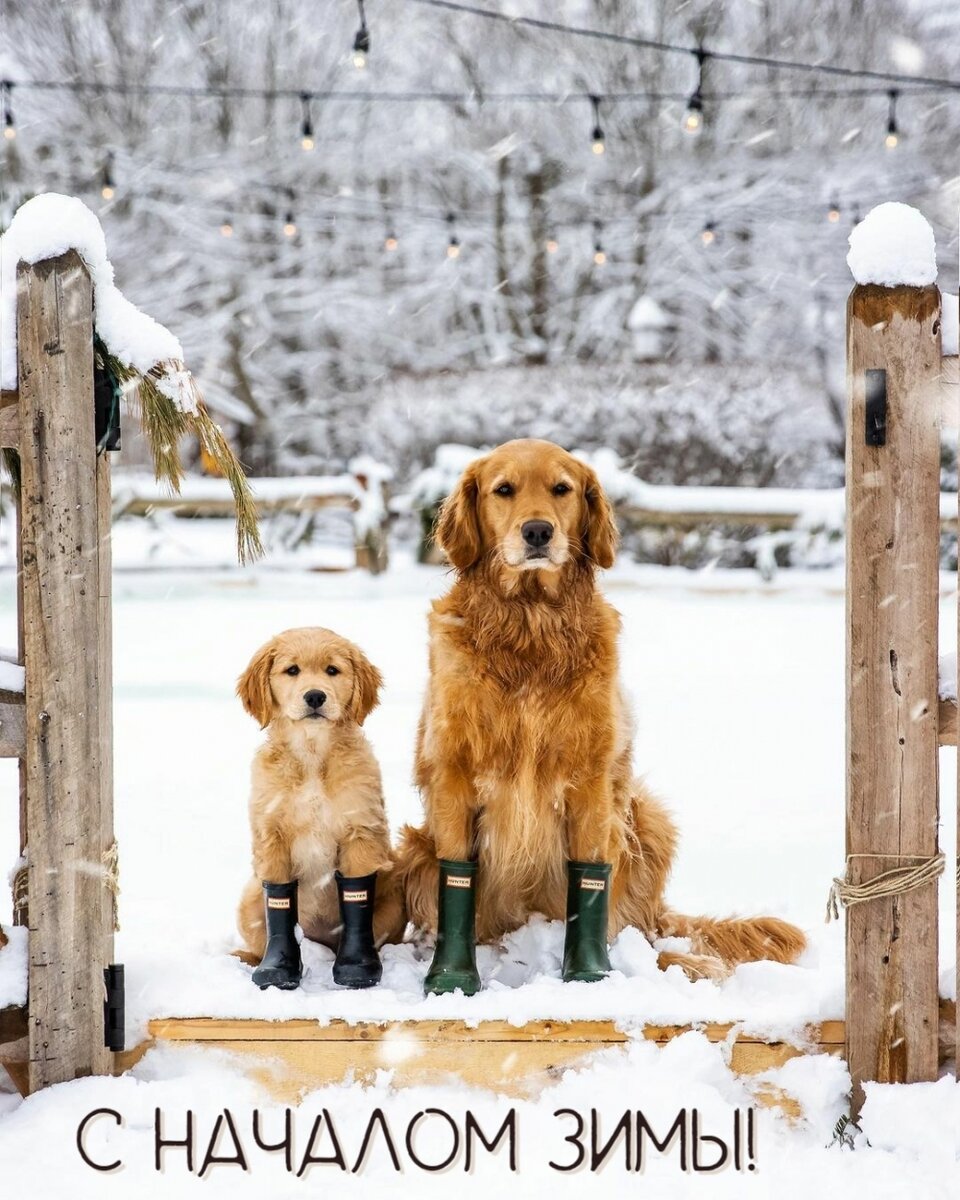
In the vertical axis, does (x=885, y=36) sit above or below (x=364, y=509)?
Answer: above

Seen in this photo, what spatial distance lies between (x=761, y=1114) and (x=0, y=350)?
2155mm

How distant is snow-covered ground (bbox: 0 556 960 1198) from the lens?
2281 millimetres

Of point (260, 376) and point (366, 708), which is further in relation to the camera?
point (260, 376)

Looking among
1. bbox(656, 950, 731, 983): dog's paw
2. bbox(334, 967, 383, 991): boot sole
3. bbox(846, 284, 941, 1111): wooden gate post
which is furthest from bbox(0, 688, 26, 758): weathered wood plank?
bbox(846, 284, 941, 1111): wooden gate post

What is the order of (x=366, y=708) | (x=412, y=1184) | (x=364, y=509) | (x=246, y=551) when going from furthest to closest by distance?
(x=364, y=509), (x=366, y=708), (x=246, y=551), (x=412, y=1184)

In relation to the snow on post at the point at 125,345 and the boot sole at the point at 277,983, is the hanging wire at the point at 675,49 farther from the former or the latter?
the boot sole at the point at 277,983

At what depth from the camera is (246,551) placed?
2.74m

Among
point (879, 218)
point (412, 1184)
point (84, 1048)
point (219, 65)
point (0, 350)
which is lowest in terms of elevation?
point (412, 1184)

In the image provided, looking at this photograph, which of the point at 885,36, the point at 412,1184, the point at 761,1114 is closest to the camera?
the point at 412,1184

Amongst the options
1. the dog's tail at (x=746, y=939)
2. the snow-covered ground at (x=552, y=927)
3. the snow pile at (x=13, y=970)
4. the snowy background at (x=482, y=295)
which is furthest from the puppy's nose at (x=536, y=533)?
the snowy background at (x=482, y=295)

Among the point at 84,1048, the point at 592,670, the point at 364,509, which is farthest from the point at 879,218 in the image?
the point at 364,509

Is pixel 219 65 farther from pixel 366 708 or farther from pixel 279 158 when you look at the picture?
pixel 366 708

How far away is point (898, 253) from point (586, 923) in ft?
5.18

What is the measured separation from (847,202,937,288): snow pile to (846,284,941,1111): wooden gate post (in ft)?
0.08
